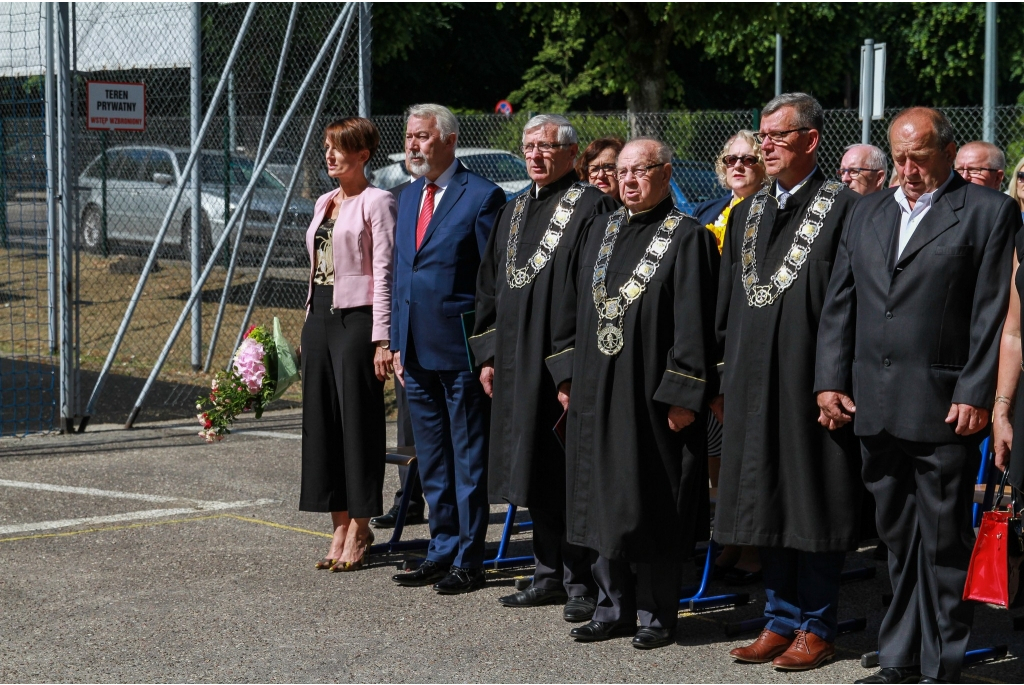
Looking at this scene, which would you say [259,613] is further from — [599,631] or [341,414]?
[599,631]

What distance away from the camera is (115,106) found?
9836mm

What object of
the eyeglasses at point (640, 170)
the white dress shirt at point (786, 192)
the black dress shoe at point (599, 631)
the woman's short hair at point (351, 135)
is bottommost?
the black dress shoe at point (599, 631)

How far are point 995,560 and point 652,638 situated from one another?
138 cm

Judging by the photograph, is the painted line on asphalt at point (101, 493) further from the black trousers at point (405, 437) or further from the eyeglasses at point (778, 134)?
the eyeglasses at point (778, 134)

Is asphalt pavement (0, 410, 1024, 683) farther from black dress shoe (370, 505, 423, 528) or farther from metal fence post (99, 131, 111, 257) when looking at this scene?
metal fence post (99, 131, 111, 257)

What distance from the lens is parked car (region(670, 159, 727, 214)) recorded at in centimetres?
1405

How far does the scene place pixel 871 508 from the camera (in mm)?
4938

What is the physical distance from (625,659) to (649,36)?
1912 cm

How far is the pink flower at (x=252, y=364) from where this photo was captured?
22.0 feet

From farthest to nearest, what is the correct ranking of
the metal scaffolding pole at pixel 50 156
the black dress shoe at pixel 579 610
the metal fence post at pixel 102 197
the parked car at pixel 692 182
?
the parked car at pixel 692 182 < the metal fence post at pixel 102 197 < the metal scaffolding pole at pixel 50 156 < the black dress shoe at pixel 579 610

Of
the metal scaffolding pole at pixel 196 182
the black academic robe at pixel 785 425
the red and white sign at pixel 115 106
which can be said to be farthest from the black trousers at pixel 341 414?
the metal scaffolding pole at pixel 196 182

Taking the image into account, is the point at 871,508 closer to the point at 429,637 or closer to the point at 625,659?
the point at 625,659

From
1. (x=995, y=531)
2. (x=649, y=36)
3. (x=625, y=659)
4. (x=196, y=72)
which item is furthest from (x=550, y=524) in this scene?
(x=649, y=36)

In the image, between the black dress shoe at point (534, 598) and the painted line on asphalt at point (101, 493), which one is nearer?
the black dress shoe at point (534, 598)
